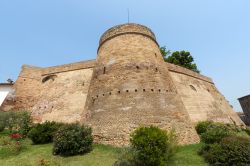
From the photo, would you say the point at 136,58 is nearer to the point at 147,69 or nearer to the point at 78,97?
the point at 147,69

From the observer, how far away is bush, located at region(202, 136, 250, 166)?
748cm

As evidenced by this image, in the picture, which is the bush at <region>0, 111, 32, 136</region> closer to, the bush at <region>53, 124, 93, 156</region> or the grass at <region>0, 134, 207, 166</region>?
the grass at <region>0, 134, 207, 166</region>

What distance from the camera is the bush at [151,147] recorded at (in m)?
7.36

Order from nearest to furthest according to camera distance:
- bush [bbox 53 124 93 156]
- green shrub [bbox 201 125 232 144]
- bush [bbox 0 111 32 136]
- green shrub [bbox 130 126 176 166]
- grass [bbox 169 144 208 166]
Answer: green shrub [bbox 130 126 176 166]
grass [bbox 169 144 208 166]
bush [bbox 53 124 93 156]
green shrub [bbox 201 125 232 144]
bush [bbox 0 111 32 136]

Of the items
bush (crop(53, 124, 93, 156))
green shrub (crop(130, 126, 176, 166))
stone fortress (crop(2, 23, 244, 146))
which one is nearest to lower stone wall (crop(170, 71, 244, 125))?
stone fortress (crop(2, 23, 244, 146))

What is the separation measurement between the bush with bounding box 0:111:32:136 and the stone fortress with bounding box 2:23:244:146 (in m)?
2.11

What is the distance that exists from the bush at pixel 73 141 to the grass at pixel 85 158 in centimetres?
33

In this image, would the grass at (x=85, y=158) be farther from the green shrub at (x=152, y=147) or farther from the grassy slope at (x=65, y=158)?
the green shrub at (x=152, y=147)

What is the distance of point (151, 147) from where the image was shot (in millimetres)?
7523

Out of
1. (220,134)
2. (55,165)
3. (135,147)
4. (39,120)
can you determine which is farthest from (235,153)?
(39,120)

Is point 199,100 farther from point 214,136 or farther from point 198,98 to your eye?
point 214,136

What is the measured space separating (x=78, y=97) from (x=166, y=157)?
35.3 ft

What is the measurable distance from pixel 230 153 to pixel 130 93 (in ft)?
18.1

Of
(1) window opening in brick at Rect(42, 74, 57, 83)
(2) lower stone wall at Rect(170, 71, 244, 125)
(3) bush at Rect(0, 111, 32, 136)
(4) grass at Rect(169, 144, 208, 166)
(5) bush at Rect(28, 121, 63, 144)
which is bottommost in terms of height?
(4) grass at Rect(169, 144, 208, 166)
